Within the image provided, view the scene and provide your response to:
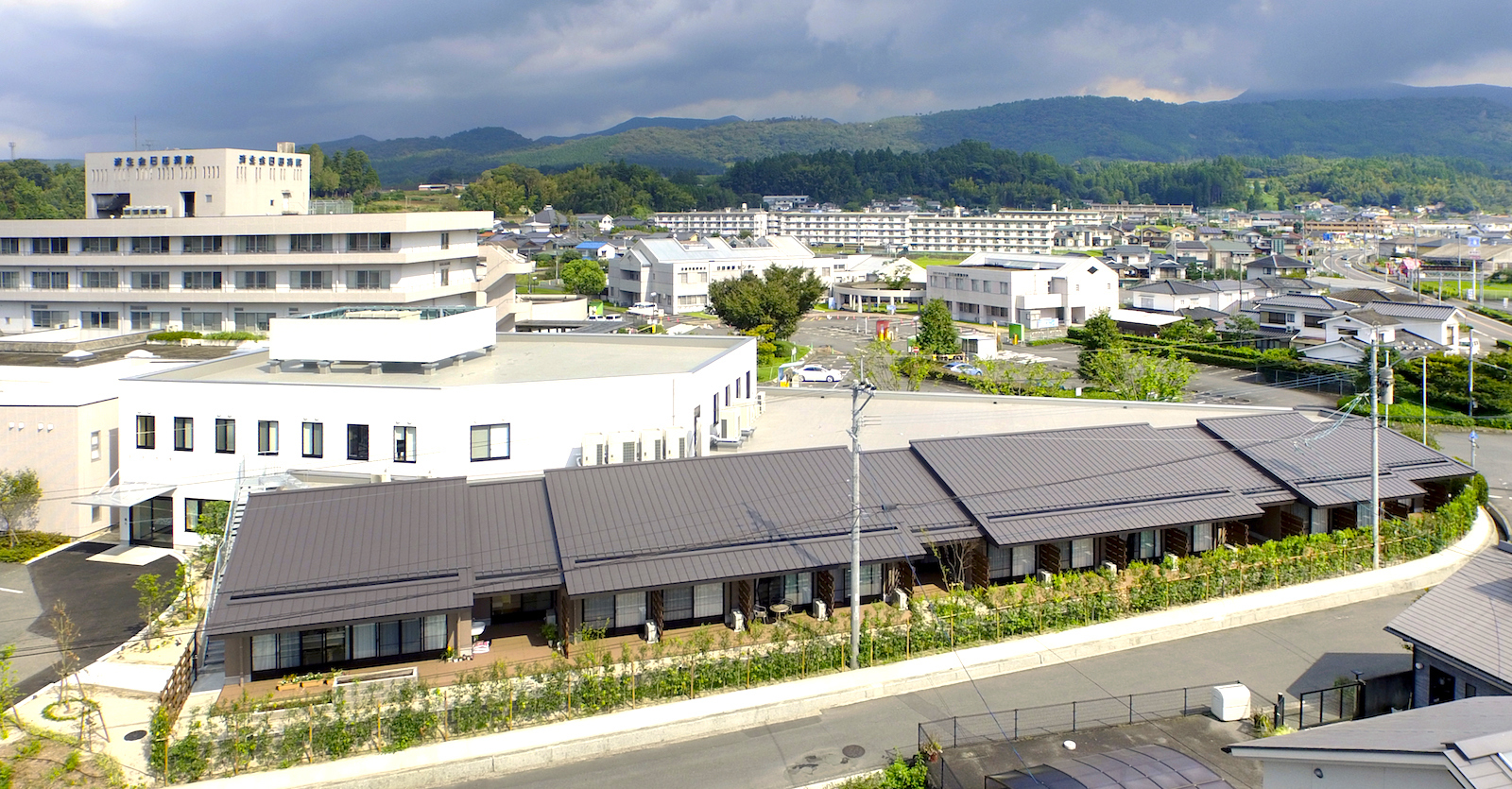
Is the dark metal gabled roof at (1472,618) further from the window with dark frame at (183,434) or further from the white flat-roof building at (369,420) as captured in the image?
the window with dark frame at (183,434)

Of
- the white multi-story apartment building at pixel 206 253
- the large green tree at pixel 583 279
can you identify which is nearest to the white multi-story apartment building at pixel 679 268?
the large green tree at pixel 583 279

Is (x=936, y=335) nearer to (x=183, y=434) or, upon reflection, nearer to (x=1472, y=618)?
(x=183, y=434)

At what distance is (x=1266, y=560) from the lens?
2252 cm

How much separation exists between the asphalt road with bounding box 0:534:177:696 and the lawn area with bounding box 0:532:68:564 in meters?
0.45

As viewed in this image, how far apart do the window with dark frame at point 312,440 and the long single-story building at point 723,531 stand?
3.49m

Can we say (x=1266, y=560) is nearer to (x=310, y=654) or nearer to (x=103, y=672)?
(x=310, y=654)

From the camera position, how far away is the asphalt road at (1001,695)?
15.2 metres

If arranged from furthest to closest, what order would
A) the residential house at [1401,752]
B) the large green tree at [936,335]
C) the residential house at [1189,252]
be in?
the residential house at [1189,252] < the large green tree at [936,335] < the residential house at [1401,752]

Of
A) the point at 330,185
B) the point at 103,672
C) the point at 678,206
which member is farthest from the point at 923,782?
the point at 678,206

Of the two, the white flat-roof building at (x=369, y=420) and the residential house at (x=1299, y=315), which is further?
the residential house at (x=1299, y=315)

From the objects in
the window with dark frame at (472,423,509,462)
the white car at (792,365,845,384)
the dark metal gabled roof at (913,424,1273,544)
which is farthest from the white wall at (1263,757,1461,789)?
the white car at (792,365,845,384)

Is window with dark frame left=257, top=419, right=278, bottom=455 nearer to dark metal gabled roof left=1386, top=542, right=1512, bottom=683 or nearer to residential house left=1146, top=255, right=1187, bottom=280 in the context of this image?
dark metal gabled roof left=1386, top=542, right=1512, bottom=683

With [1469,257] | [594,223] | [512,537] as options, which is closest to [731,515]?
[512,537]

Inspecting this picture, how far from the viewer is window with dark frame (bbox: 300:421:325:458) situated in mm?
23875
